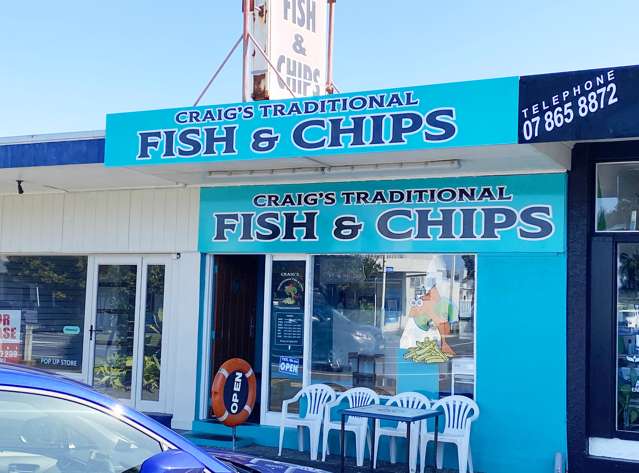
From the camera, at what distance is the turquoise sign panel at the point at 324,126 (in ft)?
22.5

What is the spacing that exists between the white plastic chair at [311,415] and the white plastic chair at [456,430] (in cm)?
118

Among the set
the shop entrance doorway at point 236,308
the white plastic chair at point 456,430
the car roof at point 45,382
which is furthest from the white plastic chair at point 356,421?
the car roof at point 45,382

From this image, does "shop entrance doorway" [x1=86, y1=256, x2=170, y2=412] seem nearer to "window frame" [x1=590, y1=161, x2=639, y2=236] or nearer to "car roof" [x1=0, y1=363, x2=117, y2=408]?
"window frame" [x1=590, y1=161, x2=639, y2=236]

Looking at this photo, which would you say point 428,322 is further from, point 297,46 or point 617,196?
point 297,46

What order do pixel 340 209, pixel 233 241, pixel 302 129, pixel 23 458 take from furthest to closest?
pixel 233 241 < pixel 340 209 < pixel 302 129 < pixel 23 458

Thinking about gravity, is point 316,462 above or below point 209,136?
below

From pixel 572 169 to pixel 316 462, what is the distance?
3971mm

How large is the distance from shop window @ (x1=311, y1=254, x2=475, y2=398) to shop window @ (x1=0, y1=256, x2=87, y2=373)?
372 centimetres

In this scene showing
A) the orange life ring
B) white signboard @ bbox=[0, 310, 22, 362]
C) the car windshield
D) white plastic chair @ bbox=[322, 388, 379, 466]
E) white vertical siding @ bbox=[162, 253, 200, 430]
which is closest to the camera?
the car windshield

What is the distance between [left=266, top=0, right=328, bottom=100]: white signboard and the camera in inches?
364

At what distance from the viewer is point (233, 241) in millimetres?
9516

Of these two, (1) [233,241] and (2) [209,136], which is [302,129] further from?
(1) [233,241]

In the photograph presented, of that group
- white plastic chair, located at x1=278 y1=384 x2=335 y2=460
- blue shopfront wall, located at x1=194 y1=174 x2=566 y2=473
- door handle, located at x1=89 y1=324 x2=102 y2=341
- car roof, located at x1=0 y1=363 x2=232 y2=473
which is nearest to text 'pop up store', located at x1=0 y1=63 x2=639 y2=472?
blue shopfront wall, located at x1=194 y1=174 x2=566 y2=473

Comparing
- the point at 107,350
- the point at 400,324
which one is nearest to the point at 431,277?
the point at 400,324
